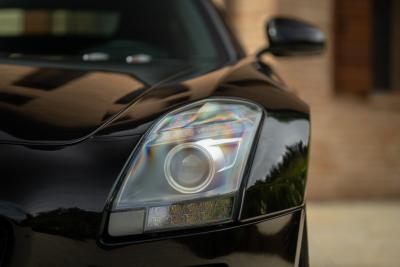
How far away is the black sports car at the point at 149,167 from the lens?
1.48m

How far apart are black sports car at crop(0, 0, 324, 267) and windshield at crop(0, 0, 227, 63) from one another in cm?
52

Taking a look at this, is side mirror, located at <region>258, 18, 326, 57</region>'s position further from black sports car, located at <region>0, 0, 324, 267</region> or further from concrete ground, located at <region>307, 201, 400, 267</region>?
concrete ground, located at <region>307, 201, 400, 267</region>

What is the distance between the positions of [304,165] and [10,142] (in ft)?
2.10

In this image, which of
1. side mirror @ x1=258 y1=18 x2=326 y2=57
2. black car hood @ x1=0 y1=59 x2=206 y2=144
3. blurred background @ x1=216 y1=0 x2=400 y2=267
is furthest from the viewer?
blurred background @ x1=216 y1=0 x2=400 y2=267

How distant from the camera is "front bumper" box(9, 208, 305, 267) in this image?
145 centimetres

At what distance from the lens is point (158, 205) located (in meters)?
1.54

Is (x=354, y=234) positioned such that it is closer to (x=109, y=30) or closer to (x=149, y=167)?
(x=109, y=30)

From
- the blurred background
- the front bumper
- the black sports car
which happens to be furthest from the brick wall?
the front bumper

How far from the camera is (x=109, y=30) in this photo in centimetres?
298

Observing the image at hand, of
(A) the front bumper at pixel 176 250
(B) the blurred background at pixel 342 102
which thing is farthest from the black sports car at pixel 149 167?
(B) the blurred background at pixel 342 102

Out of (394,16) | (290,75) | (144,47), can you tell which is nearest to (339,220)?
(290,75)

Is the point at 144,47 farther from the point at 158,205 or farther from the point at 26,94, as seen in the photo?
the point at 158,205

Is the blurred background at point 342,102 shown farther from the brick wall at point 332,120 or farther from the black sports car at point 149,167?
the black sports car at point 149,167

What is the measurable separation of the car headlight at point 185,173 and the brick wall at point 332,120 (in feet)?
20.6
